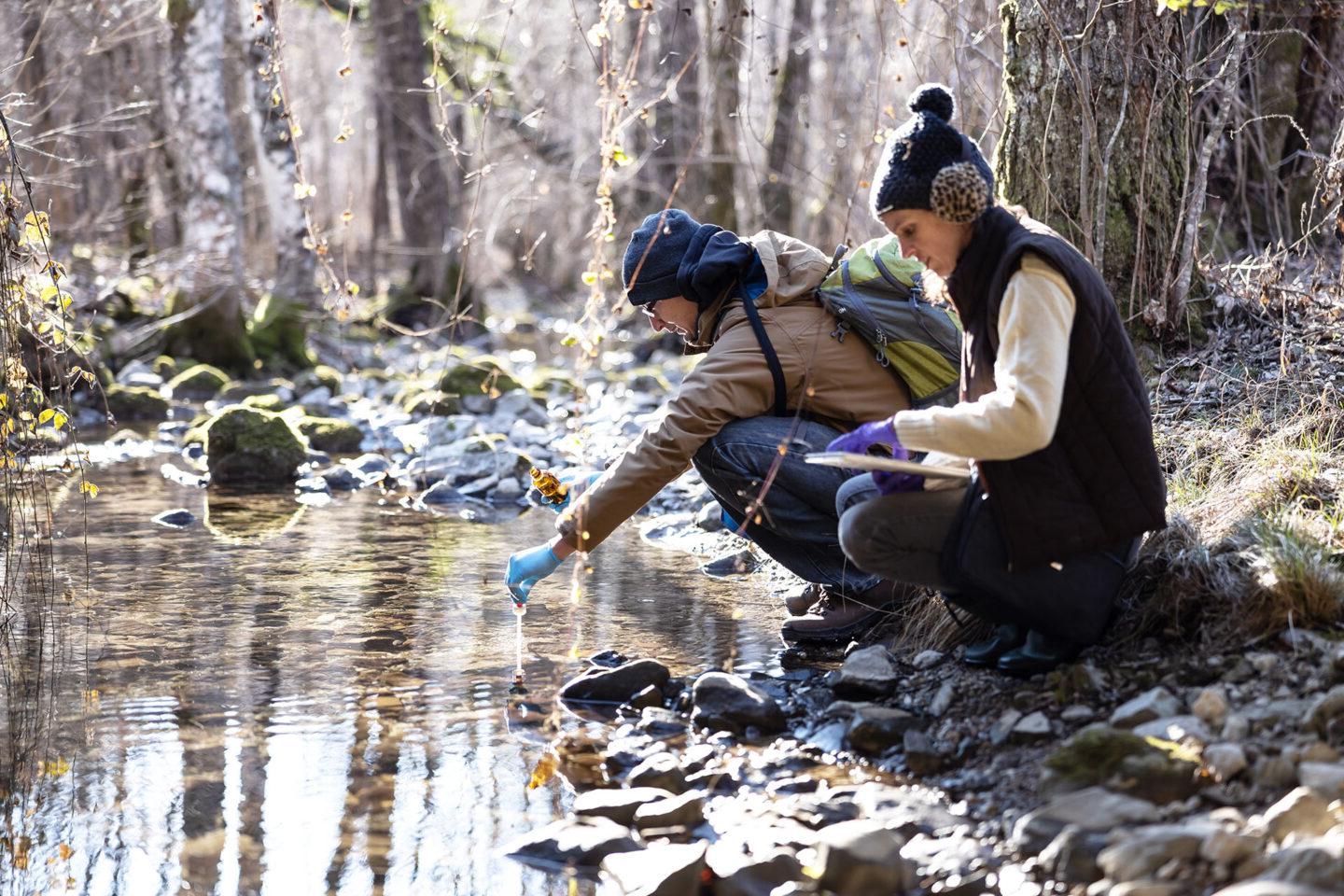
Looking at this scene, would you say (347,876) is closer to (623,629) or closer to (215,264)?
(623,629)

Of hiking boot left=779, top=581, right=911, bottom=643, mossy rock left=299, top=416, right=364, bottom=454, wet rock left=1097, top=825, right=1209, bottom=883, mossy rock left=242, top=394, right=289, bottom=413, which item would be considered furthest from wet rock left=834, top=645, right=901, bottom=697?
mossy rock left=242, top=394, right=289, bottom=413

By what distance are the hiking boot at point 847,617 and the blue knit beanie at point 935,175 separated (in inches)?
56.7

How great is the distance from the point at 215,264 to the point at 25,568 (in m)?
7.24

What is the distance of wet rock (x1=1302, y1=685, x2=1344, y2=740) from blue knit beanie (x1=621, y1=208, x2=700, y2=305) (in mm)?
2004

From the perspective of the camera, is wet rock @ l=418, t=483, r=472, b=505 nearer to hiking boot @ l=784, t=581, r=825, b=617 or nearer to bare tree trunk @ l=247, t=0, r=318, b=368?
hiking boot @ l=784, t=581, r=825, b=617

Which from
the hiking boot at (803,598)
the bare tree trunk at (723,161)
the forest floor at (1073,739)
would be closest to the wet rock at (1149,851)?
the forest floor at (1073,739)

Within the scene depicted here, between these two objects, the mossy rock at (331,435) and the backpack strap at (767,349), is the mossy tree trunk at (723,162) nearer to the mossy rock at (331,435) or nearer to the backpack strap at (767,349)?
the mossy rock at (331,435)

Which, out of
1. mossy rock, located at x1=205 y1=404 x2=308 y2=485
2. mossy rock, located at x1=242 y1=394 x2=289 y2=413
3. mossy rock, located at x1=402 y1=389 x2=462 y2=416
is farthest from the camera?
mossy rock, located at x1=402 y1=389 x2=462 y2=416

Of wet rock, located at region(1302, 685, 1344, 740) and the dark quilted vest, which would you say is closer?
wet rock, located at region(1302, 685, 1344, 740)

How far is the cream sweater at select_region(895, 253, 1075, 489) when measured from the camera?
266 centimetres

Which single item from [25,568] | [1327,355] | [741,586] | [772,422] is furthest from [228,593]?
[1327,355]

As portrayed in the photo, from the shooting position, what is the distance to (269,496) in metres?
6.96

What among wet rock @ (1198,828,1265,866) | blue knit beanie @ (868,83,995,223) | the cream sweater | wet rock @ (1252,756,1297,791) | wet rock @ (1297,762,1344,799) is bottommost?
wet rock @ (1198,828,1265,866)

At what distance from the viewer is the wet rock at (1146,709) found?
276cm
